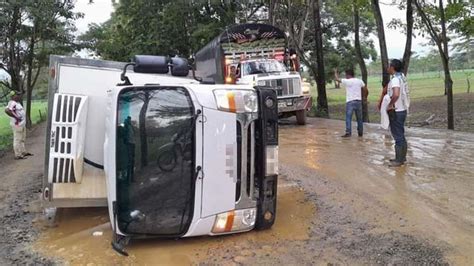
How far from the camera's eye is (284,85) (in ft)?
48.0

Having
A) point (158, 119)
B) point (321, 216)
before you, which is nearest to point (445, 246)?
point (321, 216)

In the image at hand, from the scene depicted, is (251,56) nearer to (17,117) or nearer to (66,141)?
(17,117)

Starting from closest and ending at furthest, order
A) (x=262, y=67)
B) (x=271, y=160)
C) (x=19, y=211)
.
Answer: (x=271, y=160), (x=19, y=211), (x=262, y=67)

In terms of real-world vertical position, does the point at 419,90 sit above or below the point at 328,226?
above

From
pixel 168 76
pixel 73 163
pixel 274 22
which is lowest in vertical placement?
pixel 73 163

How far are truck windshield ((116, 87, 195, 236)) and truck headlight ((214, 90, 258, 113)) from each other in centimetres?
31

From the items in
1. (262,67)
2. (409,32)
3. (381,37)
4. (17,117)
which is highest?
A: (409,32)

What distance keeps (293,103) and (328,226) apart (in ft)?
32.1

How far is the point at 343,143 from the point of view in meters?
11.0

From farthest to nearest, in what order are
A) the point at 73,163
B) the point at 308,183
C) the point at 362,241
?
the point at 308,183 < the point at 73,163 < the point at 362,241

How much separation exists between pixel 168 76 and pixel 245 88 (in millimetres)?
2023

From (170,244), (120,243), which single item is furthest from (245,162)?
(120,243)

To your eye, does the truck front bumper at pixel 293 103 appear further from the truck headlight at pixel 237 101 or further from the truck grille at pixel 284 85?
the truck headlight at pixel 237 101

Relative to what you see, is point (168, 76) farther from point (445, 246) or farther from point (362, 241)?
point (445, 246)
